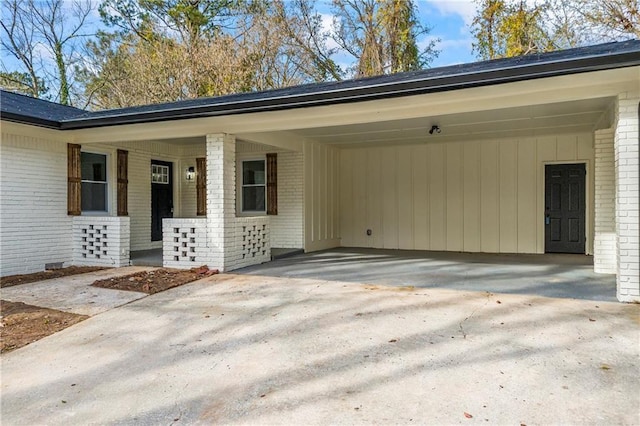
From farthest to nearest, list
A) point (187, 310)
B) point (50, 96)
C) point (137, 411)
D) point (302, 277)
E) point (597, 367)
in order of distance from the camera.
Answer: point (50, 96) < point (302, 277) < point (187, 310) < point (597, 367) < point (137, 411)

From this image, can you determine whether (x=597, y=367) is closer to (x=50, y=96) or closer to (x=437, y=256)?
(x=437, y=256)

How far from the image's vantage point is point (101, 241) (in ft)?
24.9

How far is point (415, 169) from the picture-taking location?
9867mm

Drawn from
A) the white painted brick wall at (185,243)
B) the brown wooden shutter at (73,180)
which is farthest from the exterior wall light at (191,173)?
the white painted brick wall at (185,243)

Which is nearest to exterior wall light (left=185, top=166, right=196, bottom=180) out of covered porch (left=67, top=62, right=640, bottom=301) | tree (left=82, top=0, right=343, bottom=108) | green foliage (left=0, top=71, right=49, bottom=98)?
covered porch (left=67, top=62, right=640, bottom=301)

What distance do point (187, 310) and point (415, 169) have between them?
682 centimetres

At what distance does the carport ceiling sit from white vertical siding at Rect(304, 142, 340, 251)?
44 centimetres

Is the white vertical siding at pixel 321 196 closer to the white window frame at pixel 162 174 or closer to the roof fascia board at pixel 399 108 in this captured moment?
the roof fascia board at pixel 399 108

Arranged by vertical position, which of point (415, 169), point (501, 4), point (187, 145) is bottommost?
point (415, 169)

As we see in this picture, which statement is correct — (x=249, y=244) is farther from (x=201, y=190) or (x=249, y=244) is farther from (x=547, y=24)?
(x=547, y=24)

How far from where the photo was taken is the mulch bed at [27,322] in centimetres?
373

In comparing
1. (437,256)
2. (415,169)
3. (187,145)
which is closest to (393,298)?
(437,256)

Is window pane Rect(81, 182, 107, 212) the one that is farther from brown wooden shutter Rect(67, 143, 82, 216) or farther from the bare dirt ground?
the bare dirt ground

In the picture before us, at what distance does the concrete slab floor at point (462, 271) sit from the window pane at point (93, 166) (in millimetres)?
3813
